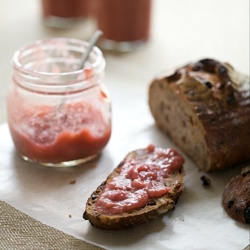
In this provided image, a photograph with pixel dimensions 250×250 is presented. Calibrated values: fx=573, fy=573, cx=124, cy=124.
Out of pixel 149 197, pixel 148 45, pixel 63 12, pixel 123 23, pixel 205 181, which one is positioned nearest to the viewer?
pixel 149 197

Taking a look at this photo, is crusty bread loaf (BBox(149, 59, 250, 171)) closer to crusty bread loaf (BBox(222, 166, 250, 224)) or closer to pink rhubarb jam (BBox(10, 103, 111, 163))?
crusty bread loaf (BBox(222, 166, 250, 224))

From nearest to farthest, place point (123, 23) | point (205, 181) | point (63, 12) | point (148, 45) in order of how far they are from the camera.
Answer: point (205, 181)
point (123, 23)
point (148, 45)
point (63, 12)

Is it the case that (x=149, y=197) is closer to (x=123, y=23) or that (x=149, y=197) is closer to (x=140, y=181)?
(x=140, y=181)

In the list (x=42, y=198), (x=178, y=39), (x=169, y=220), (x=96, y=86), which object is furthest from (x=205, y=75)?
(x=178, y=39)

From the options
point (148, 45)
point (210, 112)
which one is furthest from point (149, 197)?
point (148, 45)

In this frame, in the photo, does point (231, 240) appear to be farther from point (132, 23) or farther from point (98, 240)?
point (132, 23)

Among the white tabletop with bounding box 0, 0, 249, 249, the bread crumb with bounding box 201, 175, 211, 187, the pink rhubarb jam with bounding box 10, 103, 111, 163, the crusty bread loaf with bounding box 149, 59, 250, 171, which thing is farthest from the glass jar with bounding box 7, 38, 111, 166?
the bread crumb with bounding box 201, 175, 211, 187

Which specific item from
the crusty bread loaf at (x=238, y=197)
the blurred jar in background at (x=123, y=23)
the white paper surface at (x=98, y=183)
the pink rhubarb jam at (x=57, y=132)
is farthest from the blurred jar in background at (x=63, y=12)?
the crusty bread loaf at (x=238, y=197)
